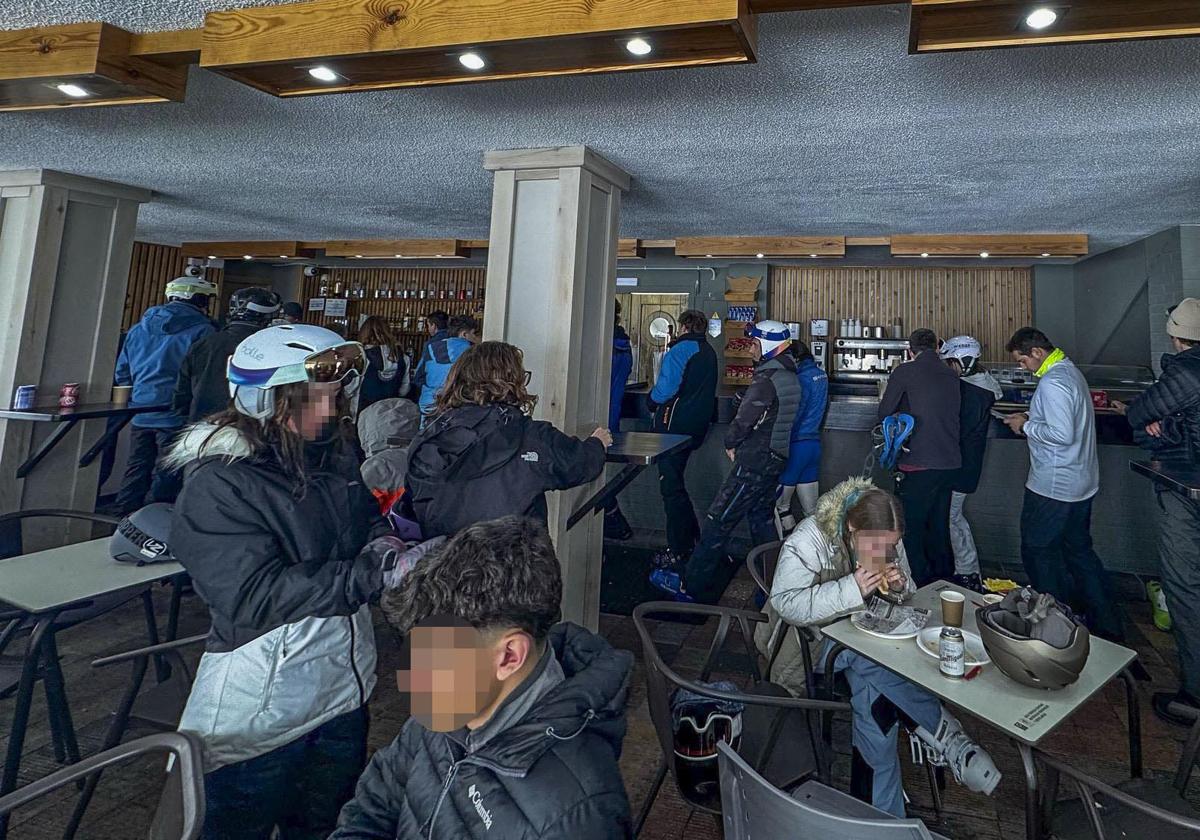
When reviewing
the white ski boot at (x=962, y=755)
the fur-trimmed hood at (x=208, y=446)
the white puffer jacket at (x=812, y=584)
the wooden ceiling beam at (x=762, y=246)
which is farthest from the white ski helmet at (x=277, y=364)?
the wooden ceiling beam at (x=762, y=246)

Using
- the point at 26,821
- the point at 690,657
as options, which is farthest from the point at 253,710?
the point at 690,657

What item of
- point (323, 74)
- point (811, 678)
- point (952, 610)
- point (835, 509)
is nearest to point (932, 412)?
point (835, 509)

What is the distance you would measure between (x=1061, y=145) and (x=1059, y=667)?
2.65 metres

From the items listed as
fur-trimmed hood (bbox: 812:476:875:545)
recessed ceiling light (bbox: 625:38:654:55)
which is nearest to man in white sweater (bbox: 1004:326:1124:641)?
fur-trimmed hood (bbox: 812:476:875:545)

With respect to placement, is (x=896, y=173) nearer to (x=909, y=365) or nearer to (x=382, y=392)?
(x=909, y=365)

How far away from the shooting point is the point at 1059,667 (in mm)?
1585

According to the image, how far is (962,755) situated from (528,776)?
1.52 metres

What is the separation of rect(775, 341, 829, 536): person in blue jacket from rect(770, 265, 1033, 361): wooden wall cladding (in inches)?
159

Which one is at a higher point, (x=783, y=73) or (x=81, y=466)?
(x=783, y=73)

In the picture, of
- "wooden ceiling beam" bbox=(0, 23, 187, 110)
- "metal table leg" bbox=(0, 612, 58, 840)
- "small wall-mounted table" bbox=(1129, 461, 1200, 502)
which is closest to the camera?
"metal table leg" bbox=(0, 612, 58, 840)

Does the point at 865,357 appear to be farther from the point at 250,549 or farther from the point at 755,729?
the point at 250,549

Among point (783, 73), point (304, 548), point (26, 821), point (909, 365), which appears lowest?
point (26, 821)

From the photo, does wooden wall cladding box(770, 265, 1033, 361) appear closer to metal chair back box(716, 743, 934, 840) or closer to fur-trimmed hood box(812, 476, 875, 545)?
fur-trimmed hood box(812, 476, 875, 545)

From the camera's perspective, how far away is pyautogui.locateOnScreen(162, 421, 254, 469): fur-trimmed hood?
1.34 metres
